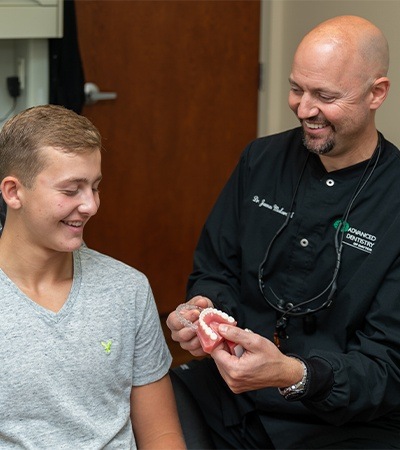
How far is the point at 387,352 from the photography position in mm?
2135

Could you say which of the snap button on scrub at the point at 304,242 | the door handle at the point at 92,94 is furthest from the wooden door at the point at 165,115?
the snap button on scrub at the point at 304,242

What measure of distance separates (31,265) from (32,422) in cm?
33

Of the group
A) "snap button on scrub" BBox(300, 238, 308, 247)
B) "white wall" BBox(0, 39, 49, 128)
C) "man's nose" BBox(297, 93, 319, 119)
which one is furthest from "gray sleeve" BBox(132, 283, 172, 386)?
"white wall" BBox(0, 39, 49, 128)

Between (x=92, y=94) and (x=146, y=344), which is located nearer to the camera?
(x=146, y=344)

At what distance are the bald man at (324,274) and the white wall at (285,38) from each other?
1.22m

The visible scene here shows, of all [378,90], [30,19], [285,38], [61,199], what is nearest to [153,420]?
[61,199]

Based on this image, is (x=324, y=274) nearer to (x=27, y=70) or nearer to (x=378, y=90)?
(x=378, y=90)

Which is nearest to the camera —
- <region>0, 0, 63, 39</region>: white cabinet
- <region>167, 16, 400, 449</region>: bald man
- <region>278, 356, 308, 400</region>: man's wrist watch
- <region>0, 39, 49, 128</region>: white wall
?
<region>278, 356, 308, 400</region>: man's wrist watch

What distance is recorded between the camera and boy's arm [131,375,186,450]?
2014 millimetres

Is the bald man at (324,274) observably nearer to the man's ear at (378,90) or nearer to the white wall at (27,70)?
the man's ear at (378,90)

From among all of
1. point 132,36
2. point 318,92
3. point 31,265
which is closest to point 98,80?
point 132,36

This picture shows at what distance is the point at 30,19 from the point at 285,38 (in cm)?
132

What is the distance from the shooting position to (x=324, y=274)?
89.1 inches

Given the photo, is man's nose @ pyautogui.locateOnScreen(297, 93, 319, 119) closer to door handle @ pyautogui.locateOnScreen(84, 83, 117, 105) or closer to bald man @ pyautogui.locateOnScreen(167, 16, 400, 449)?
bald man @ pyautogui.locateOnScreen(167, 16, 400, 449)
